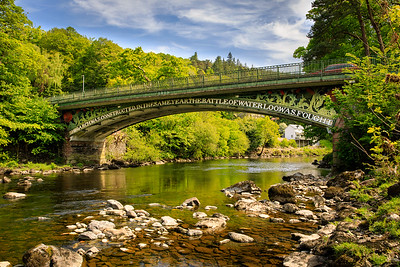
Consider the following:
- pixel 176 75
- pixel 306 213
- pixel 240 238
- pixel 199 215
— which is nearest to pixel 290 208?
pixel 306 213

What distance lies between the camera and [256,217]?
9.88 meters

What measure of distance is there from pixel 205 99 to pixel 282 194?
14.9m

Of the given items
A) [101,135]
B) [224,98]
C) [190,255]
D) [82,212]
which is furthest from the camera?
[101,135]

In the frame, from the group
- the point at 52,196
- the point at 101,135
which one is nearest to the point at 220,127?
the point at 101,135

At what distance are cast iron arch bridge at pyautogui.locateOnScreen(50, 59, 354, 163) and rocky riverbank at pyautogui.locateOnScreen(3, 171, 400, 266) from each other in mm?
9168

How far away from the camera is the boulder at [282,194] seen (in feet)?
39.5

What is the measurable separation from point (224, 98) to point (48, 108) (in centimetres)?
2016

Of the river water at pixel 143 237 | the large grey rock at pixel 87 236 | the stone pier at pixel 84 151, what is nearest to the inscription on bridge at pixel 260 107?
the stone pier at pixel 84 151

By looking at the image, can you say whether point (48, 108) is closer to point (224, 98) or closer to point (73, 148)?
point (73, 148)

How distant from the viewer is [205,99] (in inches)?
1014

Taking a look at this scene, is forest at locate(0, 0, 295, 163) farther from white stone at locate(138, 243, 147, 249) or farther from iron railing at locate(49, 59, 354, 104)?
white stone at locate(138, 243, 147, 249)

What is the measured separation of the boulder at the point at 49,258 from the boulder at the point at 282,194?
27.6 ft

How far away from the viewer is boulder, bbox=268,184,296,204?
12047mm

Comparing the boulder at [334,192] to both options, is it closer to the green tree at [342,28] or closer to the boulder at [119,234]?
the boulder at [119,234]
